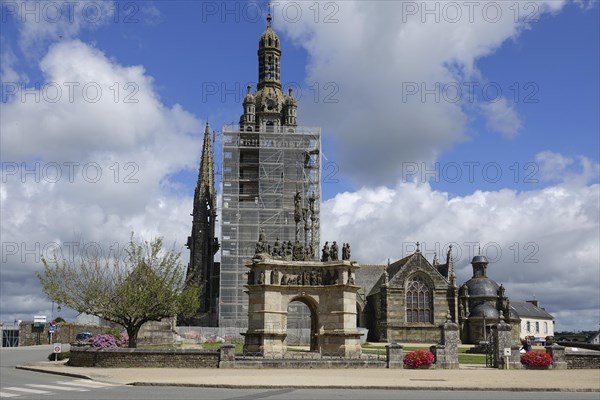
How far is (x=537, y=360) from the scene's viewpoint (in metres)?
29.7

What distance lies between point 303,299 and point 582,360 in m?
12.9

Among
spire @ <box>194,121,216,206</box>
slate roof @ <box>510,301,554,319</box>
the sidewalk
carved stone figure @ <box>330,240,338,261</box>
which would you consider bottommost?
the sidewalk

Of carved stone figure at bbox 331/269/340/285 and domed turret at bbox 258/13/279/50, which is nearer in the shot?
carved stone figure at bbox 331/269/340/285

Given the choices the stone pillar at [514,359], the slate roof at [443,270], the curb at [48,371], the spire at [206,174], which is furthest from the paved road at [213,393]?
the spire at [206,174]

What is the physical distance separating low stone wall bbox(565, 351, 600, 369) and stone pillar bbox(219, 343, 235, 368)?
1460 cm

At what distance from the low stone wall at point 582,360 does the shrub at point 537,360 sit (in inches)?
42.1

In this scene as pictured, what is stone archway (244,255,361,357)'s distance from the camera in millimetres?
32281

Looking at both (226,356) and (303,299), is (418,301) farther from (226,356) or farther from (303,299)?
(226,356)

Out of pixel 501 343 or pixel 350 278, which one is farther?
pixel 350 278

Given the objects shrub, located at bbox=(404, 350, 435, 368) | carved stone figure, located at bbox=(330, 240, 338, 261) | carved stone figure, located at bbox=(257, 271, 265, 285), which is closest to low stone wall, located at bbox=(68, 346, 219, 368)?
carved stone figure, located at bbox=(257, 271, 265, 285)

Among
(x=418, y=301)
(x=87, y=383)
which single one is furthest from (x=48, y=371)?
(x=418, y=301)

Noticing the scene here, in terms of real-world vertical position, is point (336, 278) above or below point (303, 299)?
above

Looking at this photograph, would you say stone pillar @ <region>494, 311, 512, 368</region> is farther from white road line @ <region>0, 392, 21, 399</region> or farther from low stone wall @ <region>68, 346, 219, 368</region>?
white road line @ <region>0, 392, 21, 399</region>

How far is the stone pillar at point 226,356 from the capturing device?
28875mm
